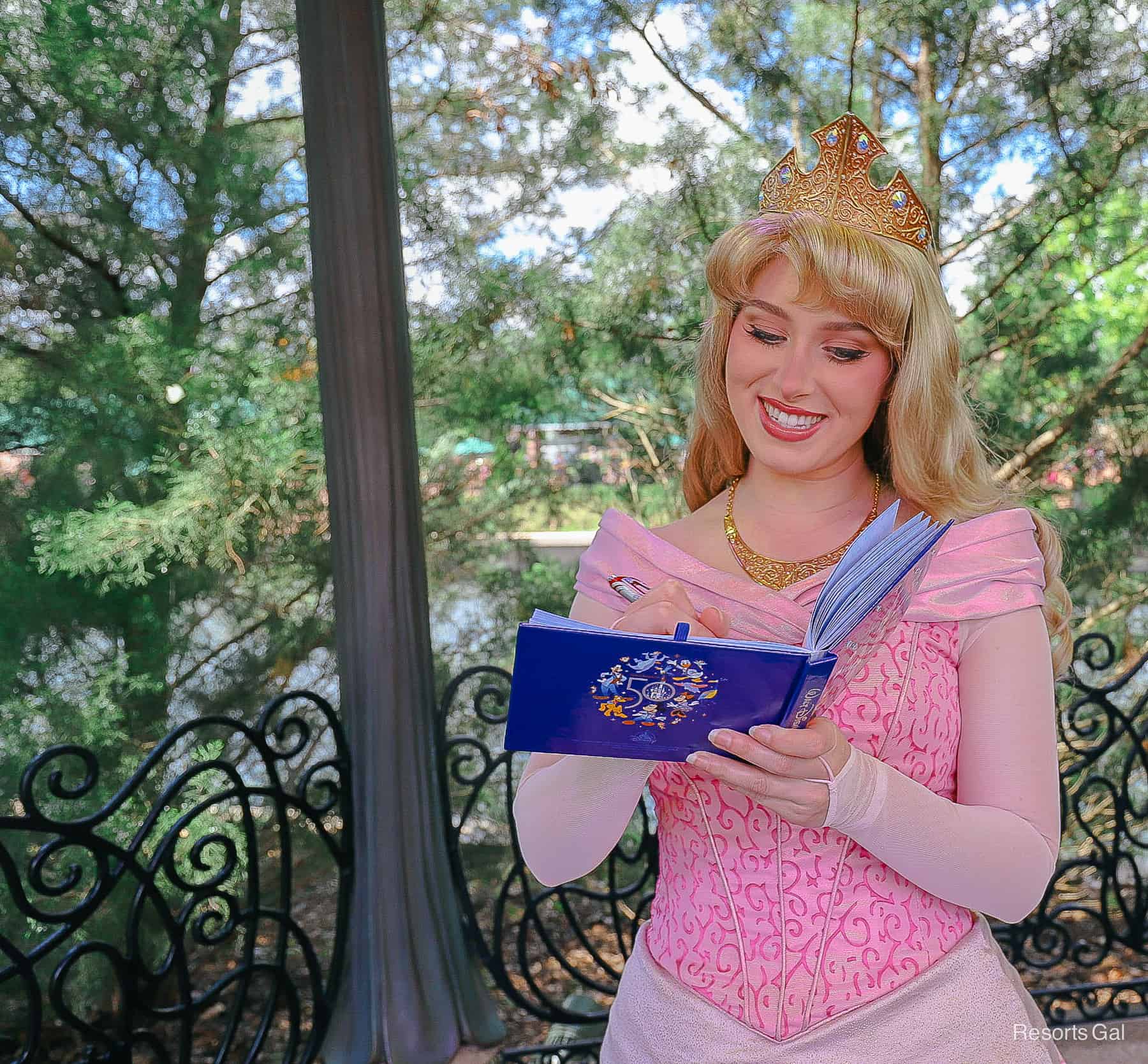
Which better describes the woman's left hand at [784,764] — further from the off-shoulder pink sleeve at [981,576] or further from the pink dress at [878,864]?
the off-shoulder pink sleeve at [981,576]

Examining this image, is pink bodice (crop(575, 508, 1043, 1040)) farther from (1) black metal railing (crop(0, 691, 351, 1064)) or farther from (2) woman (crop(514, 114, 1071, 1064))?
(1) black metal railing (crop(0, 691, 351, 1064))

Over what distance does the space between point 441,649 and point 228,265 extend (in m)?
1.07

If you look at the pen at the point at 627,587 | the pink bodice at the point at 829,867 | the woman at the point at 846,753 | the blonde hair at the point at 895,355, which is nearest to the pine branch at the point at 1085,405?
the blonde hair at the point at 895,355

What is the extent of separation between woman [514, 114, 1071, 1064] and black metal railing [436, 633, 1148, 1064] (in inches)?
43.4

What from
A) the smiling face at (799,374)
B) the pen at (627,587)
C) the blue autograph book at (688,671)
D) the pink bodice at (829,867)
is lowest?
the pink bodice at (829,867)

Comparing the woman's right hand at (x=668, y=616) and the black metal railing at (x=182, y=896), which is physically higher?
the woman's right hand at (x=668, y=616)

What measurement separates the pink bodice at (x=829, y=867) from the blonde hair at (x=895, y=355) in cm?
14

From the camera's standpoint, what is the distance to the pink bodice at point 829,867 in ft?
4.06

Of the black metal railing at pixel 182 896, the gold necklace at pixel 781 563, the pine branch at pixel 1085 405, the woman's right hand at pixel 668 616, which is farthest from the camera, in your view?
the pine branch at pixel 1085 405

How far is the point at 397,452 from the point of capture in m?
2.23

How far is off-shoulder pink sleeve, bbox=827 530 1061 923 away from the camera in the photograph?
112 cm

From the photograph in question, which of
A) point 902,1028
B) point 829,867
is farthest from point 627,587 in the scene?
point 902,1028

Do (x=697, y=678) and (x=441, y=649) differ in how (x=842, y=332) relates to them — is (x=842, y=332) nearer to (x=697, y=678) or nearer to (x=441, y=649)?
(x=697, y=678)

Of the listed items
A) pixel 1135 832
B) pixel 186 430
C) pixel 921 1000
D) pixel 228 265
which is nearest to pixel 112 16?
pixel 228 265
